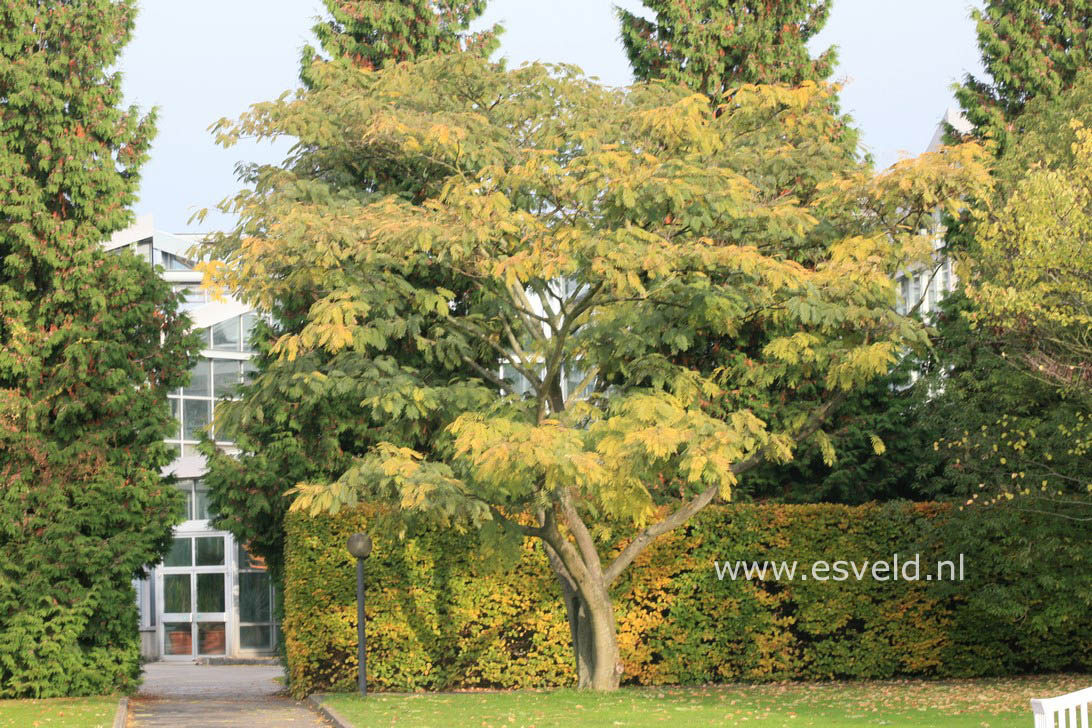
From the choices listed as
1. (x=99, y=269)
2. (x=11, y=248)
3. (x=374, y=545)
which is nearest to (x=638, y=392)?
(x=374, y=545)

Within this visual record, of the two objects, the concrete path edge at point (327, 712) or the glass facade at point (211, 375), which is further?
the glass facade at point (211, 375)

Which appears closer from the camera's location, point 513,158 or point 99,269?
point 513,158

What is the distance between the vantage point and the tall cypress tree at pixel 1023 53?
66.1 feet

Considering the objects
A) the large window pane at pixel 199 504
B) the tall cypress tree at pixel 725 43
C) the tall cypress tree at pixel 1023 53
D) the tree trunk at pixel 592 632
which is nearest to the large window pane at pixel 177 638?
the large window pane at pixel 199 504

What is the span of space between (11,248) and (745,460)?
10.3m

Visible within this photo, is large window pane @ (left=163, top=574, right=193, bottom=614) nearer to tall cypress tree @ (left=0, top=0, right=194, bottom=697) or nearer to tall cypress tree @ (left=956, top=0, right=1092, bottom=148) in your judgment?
A: tall cypress tree @ (left=0, top=0, right=194, bottom=697)

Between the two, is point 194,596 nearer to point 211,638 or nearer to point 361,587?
point 211,638

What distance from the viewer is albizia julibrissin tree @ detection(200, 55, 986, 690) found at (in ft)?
41.1

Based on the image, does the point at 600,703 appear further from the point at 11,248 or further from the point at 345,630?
the point at 11,248

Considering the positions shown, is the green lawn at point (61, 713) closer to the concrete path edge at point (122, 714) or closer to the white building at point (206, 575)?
the concrete path edge at point (122, 714)

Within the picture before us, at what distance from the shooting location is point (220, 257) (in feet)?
47.2

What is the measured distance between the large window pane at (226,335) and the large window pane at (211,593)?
16.5 ft

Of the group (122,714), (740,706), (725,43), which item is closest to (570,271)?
(740,706)

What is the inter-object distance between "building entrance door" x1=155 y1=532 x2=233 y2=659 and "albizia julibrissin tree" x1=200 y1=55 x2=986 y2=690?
15.0 meters
